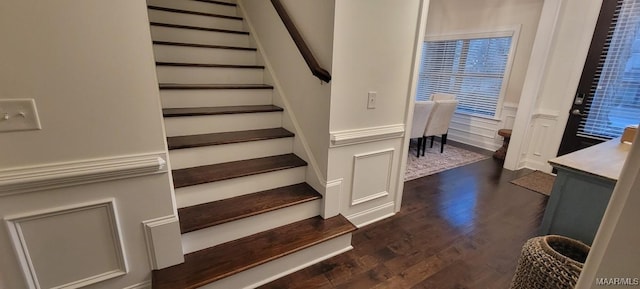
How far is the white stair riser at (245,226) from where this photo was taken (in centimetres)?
165

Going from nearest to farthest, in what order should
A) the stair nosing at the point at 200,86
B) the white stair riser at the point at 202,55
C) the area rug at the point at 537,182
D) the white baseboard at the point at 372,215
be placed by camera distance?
the stair nosing at the point at 200,86
the white baseboard at the point at 372,215
the white stair riser at the point at 202,55
the area rug at the point at 537,182

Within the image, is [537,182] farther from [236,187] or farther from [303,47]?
[236,187]

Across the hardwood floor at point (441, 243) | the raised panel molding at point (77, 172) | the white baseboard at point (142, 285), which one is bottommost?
the hardwood floor at point (441, 243)

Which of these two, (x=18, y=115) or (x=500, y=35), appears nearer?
(x=18, y=115)

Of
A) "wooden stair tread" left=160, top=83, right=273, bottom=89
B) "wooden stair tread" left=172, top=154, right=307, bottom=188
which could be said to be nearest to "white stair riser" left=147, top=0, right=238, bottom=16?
"wooden stair tread" left=160, top=83, right=273, bottom=89

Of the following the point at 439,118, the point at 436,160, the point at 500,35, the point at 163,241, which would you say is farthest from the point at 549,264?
the point at 500,35

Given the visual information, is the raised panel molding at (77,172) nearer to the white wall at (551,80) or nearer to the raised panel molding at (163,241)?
the raised panel molding at (163,241)

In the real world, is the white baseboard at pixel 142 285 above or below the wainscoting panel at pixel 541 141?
below

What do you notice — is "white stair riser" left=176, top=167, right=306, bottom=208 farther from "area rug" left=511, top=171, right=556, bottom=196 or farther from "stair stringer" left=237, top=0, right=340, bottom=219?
"area rug" left=511, top=171, right=556, bottom=196

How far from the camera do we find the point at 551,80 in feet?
11.7

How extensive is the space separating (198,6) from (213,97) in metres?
1.33

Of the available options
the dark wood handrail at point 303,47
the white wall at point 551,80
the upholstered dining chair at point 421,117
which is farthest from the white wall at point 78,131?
the white wall at point 551,80

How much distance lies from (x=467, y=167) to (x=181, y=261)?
364cm

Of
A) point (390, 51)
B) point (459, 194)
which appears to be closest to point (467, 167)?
point (459, 194)
